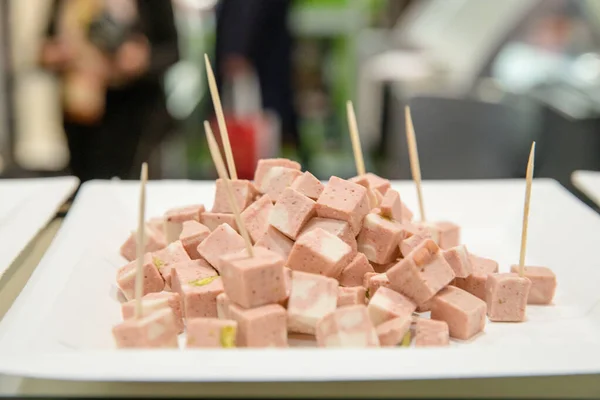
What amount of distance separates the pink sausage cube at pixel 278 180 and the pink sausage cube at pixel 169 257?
9.0 inches

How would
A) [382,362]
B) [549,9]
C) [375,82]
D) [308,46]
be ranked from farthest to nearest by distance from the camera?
[308,46] → [375,82] → [549,9] → [382,362]

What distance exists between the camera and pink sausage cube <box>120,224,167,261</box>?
1541 millimetres

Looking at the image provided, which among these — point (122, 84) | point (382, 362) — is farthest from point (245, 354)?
point (122, 84)

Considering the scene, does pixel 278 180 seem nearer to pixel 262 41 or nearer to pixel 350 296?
pixel 350 296

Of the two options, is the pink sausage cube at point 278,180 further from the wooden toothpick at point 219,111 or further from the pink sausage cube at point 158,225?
the pink sausage cube at point 158,225

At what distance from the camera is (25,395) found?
981 millimetres

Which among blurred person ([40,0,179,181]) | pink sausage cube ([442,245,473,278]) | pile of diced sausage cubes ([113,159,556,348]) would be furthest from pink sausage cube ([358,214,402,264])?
blurred person ([40,0,179,181])

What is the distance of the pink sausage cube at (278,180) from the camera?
4.86ft

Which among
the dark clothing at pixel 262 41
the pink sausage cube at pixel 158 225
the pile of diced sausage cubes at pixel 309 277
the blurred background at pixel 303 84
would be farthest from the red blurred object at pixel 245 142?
the pile of diced sausage cubes at pixel 309 277

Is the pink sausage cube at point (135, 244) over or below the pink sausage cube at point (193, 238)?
below

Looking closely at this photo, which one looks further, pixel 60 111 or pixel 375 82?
pixel 375 82

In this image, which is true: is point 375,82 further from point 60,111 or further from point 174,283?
point 174,283

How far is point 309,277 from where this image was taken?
122 centimetres

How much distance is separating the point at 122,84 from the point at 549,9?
2447 millimetres
